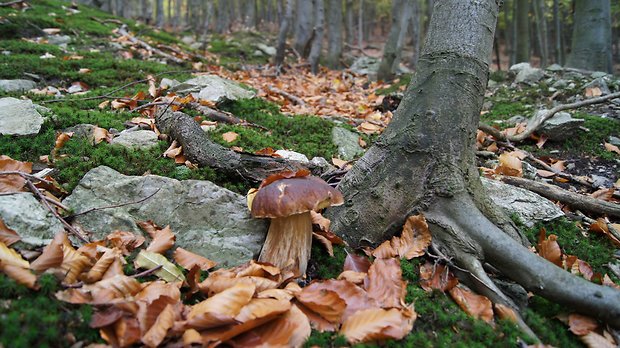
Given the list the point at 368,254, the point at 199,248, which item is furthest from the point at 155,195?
the point at 368,254

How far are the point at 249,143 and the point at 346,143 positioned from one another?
45.9 inches

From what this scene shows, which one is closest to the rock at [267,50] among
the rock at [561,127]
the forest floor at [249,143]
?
the forest floor at [249,143]

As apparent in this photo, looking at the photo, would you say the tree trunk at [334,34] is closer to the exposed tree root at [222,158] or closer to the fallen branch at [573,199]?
the fallen branch at [573,199]

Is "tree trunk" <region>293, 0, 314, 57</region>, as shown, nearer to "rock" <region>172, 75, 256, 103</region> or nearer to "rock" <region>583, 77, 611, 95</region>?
"rock" <region>172, 75, 256, 103</region>

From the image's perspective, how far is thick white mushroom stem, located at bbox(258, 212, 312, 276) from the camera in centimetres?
218

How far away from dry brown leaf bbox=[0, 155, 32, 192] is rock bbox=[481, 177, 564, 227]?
3.22m

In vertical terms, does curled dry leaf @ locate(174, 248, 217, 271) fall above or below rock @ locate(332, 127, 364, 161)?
below

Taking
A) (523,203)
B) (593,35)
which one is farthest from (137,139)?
(593,35)

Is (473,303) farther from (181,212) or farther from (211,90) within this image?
(211,90)

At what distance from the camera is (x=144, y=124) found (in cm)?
375

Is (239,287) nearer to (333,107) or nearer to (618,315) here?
(618,315)

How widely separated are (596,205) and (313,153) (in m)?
2.58

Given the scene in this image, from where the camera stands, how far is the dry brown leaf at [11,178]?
7.16ft

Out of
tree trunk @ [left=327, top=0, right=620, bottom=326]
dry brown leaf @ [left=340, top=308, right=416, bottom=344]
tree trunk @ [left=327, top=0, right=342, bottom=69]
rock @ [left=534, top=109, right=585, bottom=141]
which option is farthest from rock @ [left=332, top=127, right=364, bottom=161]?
tree trunk @ [left=327, top=0, right=342, bottom=69]
